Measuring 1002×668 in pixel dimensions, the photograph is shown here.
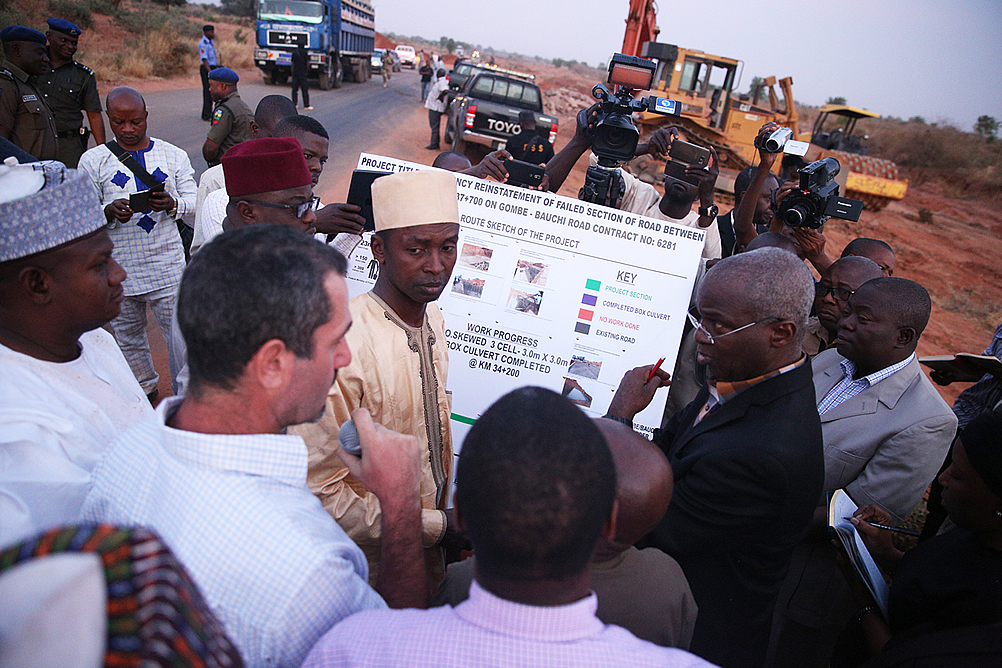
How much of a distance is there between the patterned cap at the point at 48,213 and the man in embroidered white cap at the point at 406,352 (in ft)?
3.03

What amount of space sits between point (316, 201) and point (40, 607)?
3400mm

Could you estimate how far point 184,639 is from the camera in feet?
2.22

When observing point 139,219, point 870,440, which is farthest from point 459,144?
point 870,440

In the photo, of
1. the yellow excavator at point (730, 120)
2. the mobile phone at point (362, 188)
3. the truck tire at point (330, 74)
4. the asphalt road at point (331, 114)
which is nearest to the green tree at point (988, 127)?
the yellow excavator at point (730, 120)

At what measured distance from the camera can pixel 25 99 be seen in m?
5.32

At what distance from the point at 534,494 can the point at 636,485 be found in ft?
1.81

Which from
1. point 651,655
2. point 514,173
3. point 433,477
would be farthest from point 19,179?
point 514,173

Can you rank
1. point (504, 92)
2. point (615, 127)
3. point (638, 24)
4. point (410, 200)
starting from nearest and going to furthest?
point (410, 200), point (615, 127), point (638, 24), point (504, 92)

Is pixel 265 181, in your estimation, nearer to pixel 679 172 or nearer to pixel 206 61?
pixel 679 172

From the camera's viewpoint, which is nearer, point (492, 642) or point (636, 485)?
point (492, 642)

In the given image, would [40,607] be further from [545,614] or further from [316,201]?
[316,201]

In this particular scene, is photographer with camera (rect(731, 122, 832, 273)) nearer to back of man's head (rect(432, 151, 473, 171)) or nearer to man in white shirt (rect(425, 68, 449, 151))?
back of man's head (rect(432, 151, 473, 171))

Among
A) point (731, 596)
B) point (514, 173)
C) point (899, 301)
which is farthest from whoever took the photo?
point (514, 173)

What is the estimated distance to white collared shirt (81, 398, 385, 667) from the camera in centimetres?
108
